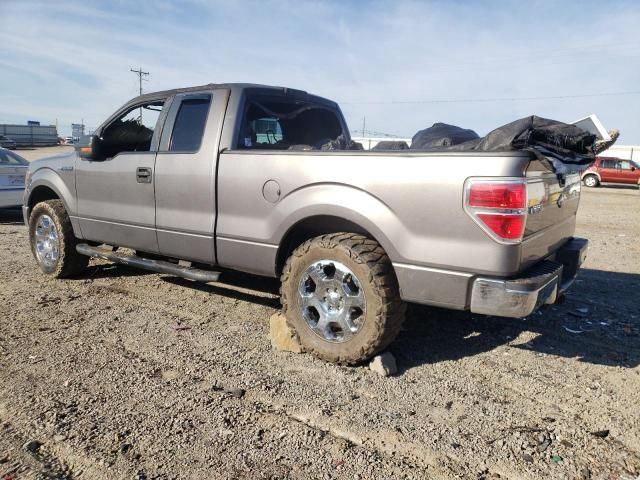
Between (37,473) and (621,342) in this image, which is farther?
(621,342)

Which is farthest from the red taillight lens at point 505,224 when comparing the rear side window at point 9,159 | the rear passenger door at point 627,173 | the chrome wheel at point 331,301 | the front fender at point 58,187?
the rear passenger door at point 627,173

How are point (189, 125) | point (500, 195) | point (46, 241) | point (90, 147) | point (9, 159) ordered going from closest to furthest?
point (500, 195) → point (189, 125) → point (90, 147) → point (46, 241) → point (9, 159)

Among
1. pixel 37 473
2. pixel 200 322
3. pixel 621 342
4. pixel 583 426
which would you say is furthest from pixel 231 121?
pixel 621 342

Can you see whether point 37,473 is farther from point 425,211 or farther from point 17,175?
point 17,175

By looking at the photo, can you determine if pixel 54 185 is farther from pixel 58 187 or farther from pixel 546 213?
pixel 546 213

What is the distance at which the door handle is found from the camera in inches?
179

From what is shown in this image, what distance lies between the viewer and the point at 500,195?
111 inches

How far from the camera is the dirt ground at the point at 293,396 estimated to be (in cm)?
246

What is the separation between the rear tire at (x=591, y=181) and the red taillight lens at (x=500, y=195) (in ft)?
92.2

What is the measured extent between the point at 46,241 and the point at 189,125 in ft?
8.62

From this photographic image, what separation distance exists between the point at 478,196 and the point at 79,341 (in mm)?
3114

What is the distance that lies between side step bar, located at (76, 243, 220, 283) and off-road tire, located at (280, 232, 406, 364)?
94 centimetres

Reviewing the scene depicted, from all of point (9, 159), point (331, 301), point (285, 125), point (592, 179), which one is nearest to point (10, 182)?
point (9, 159)

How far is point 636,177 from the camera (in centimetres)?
2658
